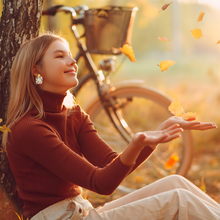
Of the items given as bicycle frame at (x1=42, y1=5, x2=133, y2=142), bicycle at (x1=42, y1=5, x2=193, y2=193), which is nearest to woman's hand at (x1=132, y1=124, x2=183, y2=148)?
bicycle at (x1=42, y1=5, x2=193, y2=193)

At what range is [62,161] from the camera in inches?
52.5

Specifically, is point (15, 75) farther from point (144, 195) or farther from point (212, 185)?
point (212, 185)

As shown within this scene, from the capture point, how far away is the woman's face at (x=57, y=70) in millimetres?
1504

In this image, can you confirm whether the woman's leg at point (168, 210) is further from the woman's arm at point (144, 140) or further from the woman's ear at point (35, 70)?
the woman's ear at point (35, 70)

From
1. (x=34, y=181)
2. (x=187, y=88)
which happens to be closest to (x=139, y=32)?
(x=187, y=88)

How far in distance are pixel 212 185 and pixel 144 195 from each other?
4.83 feet

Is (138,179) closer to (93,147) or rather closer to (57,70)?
(93,147)

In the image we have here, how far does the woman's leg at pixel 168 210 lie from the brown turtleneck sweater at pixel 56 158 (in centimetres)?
16

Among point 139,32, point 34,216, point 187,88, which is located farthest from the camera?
point 139,32

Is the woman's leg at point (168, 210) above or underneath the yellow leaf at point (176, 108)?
underneath

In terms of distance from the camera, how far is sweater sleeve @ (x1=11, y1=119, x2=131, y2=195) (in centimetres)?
128

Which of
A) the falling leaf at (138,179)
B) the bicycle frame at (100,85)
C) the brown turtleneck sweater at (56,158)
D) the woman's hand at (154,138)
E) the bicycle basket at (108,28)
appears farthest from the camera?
the falling leaf at (138,179)

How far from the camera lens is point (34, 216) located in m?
1.45

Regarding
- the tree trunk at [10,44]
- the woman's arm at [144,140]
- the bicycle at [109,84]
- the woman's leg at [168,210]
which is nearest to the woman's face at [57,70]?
the tree trunk at [10,44]
